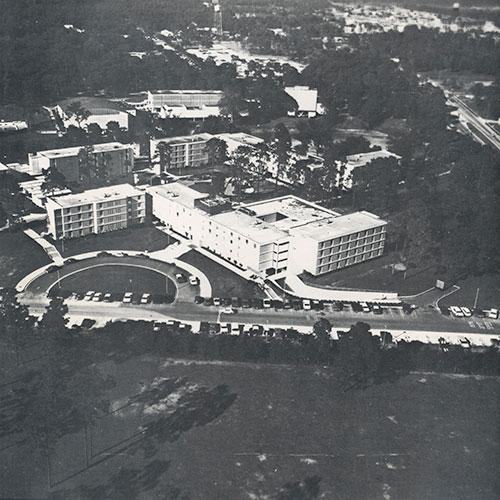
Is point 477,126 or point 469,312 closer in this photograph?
point 469,312

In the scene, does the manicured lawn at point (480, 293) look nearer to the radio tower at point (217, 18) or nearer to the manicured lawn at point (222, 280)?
the manicured lawn at point (222, 280)

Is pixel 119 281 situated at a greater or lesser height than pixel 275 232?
lesser

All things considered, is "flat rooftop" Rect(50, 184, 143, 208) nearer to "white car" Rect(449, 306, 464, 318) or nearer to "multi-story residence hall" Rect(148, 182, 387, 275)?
"multi-story residence hall" Rect(148, 182, 387, 275)

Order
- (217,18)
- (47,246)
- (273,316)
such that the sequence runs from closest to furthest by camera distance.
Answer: (273,316) → (47,246) → (217,18)

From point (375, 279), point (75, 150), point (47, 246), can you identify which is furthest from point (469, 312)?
point (75, 150)

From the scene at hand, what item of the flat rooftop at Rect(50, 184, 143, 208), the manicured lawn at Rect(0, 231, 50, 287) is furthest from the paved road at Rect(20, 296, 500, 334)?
the flat rooftop at Rect(50, 184, 143, 208)

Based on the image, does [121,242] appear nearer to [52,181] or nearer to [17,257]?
[17,257]

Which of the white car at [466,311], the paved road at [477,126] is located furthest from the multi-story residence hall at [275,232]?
the paved road at [477,126]

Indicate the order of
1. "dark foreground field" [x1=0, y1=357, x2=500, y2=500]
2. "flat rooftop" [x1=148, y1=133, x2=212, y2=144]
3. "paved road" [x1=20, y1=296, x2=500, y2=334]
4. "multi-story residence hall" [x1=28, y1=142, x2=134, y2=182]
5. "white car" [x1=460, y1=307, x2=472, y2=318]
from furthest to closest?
"flat rooftop" [x1=148, y1=133, x2=212, y2=144] → "multi-story residence hall" [x1=28, y1=142, x2=134, y2=182] → "white car" [x1=460, y1=307, x2=472, y2=318] → "paved road" [x1=20, y1=296, x2=500, y2=334] → "dark foreground field" [x1=0, y1=357, x2=500, y2=500]
